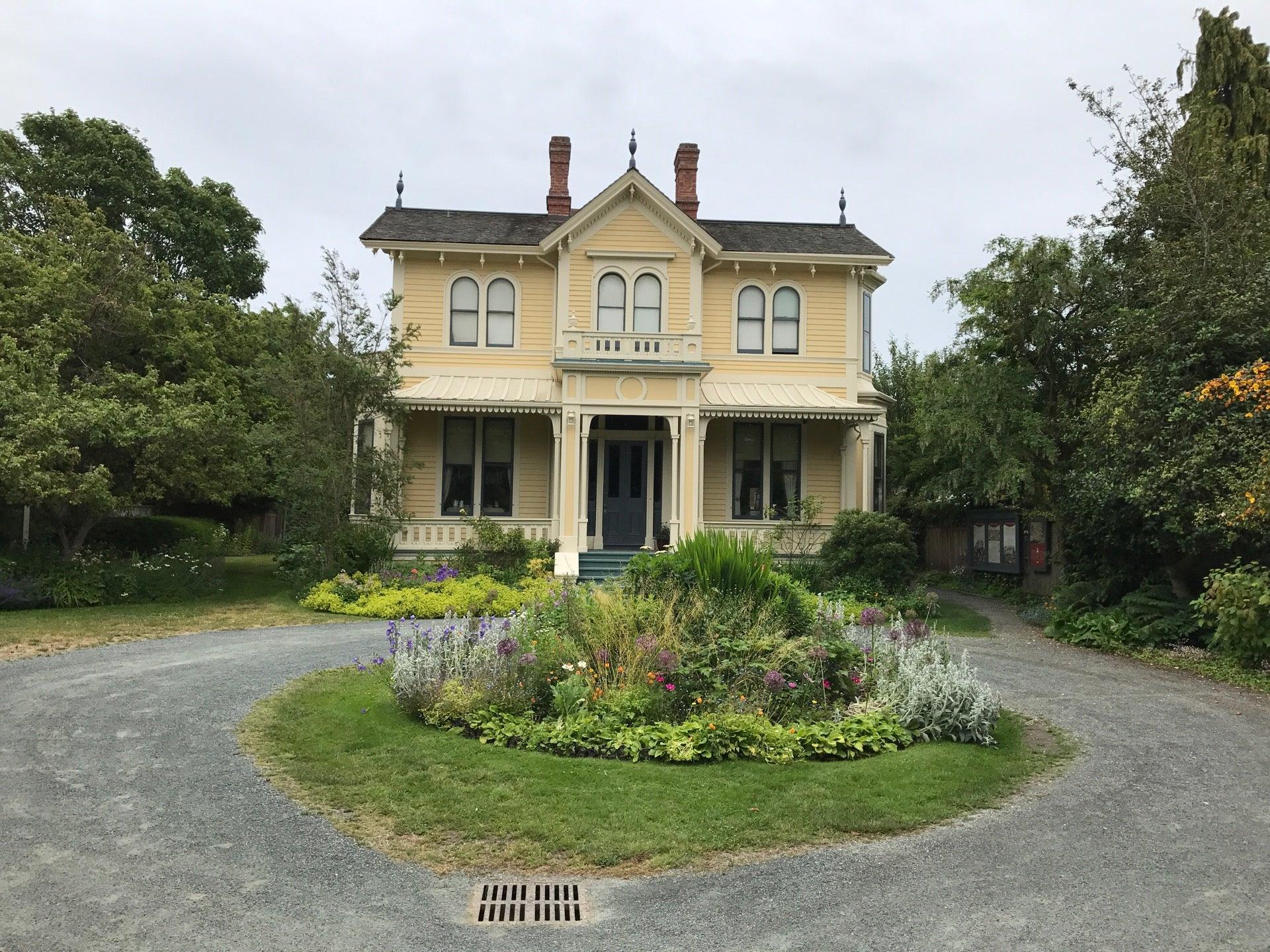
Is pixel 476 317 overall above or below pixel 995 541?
above

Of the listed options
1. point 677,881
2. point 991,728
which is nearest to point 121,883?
point 677,881

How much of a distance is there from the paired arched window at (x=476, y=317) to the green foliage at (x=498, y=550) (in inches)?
186

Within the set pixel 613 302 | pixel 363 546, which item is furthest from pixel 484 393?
pixel 363 546

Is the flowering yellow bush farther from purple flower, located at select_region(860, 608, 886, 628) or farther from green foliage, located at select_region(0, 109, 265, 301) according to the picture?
green foliage, located at select_region(0, 109, 265, 301)

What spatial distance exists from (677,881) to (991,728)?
13.0 ft

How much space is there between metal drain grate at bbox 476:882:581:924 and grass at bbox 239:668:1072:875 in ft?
0.74

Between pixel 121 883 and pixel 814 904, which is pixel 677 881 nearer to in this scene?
pixel 814 904

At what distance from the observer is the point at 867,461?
23.0 meters

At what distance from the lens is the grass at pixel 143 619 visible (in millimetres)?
13031

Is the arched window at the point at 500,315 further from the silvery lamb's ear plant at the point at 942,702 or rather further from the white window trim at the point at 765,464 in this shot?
the silvery lamb's ear plant at the point at 942,702

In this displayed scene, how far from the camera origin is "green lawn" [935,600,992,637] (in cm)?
1554

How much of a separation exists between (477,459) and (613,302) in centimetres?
488

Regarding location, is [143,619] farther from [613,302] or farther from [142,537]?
[613,302]

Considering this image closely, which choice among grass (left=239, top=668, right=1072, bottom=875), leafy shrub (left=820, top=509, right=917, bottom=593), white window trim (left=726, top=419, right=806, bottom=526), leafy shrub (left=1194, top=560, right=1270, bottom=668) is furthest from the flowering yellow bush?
leafy shrub (left=1194, top=560, right=1270, bottom=668)
